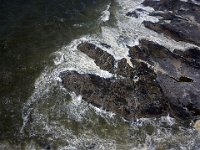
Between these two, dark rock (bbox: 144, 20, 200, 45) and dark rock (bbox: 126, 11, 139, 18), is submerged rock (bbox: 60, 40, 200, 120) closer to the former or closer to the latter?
dark rock (bbox: 144, 20, 200, 45)

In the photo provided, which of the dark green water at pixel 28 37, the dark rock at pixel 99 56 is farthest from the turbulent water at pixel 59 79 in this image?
the dark rock at pixel 99 56

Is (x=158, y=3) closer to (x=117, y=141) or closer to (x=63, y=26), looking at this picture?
(x=63, y=26)

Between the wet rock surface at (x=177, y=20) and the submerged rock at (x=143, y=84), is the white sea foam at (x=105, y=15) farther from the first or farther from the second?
the submerged rock at (x=143, y=84)

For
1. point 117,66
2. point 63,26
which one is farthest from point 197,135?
point 63,26

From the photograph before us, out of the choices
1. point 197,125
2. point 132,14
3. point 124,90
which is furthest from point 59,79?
point 132,14

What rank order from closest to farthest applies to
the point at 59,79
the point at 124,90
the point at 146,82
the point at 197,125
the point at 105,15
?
the point at 197,125
the point at 124,90
the point at 146,82
the point at 59,79
the point at 105,15

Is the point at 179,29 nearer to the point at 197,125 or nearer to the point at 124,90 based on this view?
the point at 124,90
